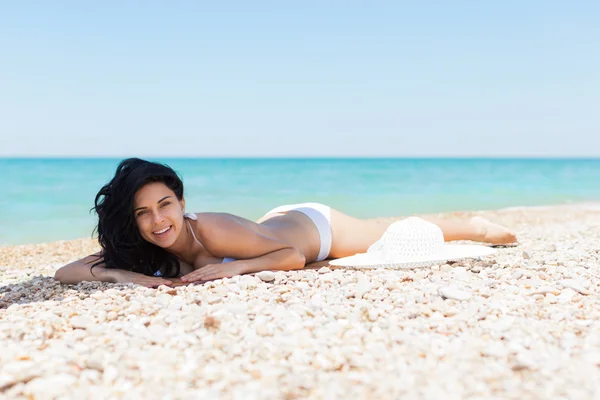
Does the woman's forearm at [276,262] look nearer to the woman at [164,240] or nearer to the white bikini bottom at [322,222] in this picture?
the woman at [164,240]

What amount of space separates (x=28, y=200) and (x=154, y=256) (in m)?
18.4

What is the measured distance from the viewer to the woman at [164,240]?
4.71 meters

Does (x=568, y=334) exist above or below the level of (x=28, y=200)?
above

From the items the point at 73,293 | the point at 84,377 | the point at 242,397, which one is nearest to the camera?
the point at 242,397

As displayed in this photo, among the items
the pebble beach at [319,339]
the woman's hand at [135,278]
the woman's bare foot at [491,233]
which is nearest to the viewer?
the pebble beach at [319,339]

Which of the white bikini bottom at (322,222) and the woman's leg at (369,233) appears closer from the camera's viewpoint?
the white bikini bottom at (322,222)

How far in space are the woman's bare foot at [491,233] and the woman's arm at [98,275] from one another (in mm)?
3995

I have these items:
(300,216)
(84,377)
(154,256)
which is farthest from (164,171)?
(84,377)

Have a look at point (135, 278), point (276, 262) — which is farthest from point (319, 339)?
point (135, 278)

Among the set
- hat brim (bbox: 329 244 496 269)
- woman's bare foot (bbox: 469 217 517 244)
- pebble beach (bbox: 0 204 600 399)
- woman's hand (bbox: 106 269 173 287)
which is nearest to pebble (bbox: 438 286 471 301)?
pebble beach (bbox: 0 204 600 399)

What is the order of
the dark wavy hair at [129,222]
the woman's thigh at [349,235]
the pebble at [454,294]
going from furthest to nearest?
the woman's thigh at [349,235], the dark wavy hair at [129,222], the pebble at [454,294]

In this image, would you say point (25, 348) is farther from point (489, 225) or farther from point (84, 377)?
point (489, 225)

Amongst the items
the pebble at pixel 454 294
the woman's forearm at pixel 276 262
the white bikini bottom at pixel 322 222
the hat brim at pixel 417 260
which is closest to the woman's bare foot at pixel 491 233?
the hat brim at pixel 417 260

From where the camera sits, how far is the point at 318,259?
20.1ft
